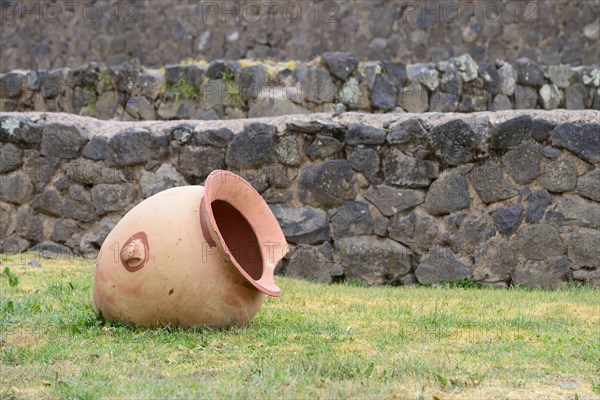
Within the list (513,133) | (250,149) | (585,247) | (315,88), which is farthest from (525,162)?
(315,88)

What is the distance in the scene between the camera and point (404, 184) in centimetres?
717

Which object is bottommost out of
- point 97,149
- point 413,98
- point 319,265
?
point 319,265

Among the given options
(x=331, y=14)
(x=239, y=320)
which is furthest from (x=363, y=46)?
(x=239, y=320)

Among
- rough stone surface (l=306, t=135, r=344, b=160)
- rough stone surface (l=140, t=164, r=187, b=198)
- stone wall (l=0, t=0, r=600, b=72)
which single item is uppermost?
stone wall (l=0, t=0, r=600, b=72)

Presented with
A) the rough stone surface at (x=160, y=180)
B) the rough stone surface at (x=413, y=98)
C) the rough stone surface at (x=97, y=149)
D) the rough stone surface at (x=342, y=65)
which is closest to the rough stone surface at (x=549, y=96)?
the rough stone surface at (x=413, y=98)

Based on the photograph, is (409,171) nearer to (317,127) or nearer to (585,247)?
(317,127)

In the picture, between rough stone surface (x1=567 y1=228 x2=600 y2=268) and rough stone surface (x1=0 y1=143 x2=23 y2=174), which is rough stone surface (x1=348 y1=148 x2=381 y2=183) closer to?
rough stone surface (x1=567 y1=228 x2=600 y2=268)

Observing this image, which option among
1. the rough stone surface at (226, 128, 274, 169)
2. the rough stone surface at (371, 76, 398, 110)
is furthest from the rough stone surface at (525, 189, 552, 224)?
the rough stone surface at (371, 76, 398, 110)

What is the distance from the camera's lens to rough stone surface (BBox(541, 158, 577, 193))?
276 inches

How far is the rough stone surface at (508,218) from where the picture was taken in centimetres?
702

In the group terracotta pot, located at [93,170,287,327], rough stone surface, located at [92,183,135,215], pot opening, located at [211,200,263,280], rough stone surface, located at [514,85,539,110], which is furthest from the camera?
rough stone surface, located at [514,85,539,110]

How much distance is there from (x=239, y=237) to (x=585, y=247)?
9.74ft

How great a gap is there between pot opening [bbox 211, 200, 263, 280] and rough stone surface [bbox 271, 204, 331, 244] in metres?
1.92

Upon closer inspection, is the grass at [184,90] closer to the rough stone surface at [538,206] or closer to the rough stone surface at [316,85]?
the rough stone surface at [316,85]
